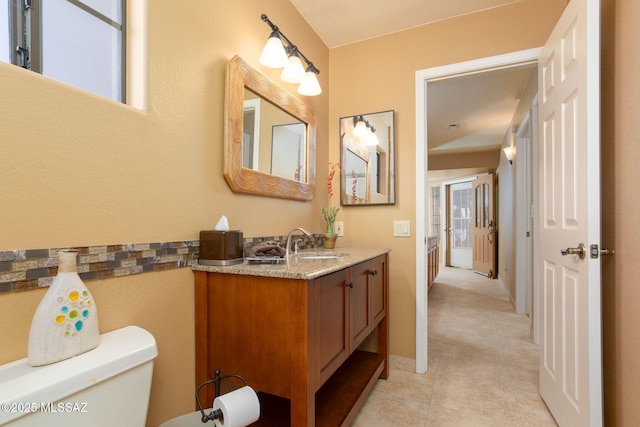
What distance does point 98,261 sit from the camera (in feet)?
3.22

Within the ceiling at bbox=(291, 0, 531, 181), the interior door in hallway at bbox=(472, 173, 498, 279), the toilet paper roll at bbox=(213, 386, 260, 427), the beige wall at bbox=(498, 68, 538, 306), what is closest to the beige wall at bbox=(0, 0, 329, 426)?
the toilet paper roll at bbox=(213, 386, 260, 427)

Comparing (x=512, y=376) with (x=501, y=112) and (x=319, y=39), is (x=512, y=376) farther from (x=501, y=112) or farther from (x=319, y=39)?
(x=501, y=112)

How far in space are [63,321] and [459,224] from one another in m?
7.68

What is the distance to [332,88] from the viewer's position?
8.33 feet

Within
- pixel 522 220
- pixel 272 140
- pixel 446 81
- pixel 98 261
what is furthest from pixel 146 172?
pixel 522 220

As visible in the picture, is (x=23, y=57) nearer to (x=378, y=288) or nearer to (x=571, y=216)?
(x=378, y=288)

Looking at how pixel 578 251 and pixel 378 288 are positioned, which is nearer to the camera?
pixel 578 251

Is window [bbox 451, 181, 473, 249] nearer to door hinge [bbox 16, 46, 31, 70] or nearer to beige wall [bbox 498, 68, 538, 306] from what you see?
beige wall [bbox 498, 68, 538, 306]

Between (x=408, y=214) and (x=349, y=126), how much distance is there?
0.82 meters

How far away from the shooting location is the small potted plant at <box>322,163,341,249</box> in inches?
86.0

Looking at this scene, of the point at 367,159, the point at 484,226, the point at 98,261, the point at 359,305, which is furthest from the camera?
the point at 484,226

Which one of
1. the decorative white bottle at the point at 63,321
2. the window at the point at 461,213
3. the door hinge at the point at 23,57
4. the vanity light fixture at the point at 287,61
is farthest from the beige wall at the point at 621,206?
the window at the point at 461,213

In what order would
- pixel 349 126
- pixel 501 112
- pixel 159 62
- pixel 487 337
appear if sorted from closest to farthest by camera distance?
pixel 159 62, pixel 349 126, pixel 487 337, pixel 501 112

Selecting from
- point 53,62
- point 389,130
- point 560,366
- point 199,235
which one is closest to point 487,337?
point 560,366
